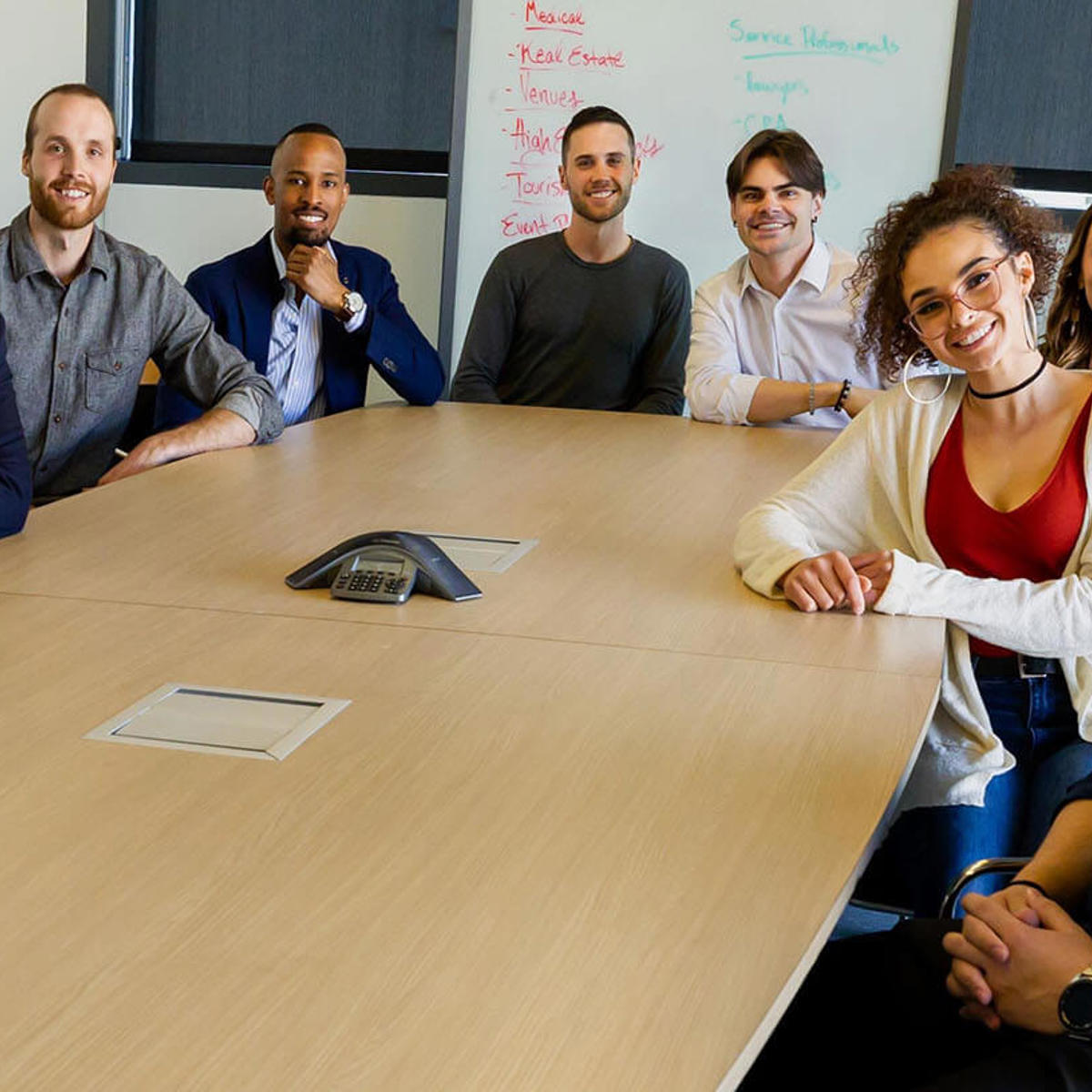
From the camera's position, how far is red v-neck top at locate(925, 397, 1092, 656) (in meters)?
2.00

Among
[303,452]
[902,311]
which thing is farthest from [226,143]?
[902,311]

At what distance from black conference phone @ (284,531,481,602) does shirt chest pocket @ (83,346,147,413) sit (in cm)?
130

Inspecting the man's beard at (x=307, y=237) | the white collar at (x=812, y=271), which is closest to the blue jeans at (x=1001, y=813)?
the white collar at (x=812, y=271)

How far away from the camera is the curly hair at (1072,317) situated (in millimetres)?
2848

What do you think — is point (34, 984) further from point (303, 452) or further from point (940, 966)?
point (303, 452)

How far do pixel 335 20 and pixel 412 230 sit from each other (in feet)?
Result: 2.50

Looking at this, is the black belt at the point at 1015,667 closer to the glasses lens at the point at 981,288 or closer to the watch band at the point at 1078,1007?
the glasses lens at the point at 981,288

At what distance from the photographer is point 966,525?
207 centimetres

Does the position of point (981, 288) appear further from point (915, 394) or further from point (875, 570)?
point (875, 570)

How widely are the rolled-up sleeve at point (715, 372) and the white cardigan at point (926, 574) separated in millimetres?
1341

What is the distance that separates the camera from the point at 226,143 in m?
5.39

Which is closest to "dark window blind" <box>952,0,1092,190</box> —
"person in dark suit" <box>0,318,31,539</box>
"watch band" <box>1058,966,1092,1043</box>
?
"person in dark suit" <box>0,318,31,539</box>

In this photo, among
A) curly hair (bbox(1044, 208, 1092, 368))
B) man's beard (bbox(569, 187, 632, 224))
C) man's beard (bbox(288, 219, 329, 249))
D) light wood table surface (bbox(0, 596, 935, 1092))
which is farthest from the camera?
man's beard (bbox(569, 187, 632, 224))

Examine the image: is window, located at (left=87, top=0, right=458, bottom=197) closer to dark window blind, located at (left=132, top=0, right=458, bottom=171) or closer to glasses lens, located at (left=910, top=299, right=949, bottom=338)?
dark window blind, located at (left=132, top=0, right=458, bottom=171)
